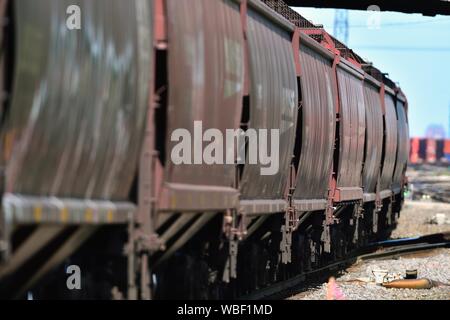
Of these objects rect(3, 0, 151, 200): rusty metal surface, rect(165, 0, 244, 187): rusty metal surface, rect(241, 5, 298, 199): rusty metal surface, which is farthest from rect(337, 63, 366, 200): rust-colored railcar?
rect(3, 0, 151, 200): rusty metal surface

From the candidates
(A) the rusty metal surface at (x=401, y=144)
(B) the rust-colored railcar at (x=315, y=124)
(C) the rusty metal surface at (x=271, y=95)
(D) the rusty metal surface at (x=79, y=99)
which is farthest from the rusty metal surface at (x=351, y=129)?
(D) the rusty metal surface at (x=79, y=99)

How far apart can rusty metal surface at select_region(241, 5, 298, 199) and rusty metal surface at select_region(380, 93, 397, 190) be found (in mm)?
12822

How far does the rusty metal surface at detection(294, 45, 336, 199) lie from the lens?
15.4m

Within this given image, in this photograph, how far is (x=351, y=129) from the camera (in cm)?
2002

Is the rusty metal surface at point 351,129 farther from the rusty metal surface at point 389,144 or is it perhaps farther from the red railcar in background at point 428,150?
the red railcar in background at point 428,150

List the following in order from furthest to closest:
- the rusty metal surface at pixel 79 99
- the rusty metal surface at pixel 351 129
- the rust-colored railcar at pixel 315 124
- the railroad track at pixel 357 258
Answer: the rusty metal surface at pixel 351 129, the railroad track at pixel 357 258, the rust-colored railcar at pixel 315 124, the rusty metal surface at pixel 79 99

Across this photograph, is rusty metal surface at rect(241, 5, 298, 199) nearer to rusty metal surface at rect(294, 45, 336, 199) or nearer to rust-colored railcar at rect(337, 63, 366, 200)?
rusty metal surface at rect(294, 45, 336, 199)

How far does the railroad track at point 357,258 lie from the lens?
1560cm

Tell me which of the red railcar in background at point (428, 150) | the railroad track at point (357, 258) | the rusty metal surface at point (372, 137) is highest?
the rusty metal surface at point (372, 137)

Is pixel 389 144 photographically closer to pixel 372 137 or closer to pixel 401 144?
pixel 372 137

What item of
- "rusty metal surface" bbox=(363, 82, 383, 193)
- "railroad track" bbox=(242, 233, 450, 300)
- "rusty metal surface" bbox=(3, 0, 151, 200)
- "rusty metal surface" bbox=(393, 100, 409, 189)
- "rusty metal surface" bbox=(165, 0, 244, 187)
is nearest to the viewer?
"rusty metal surface" bbox=(3, 0, 151, 200)

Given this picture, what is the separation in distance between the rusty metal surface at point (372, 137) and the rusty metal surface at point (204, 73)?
11922 mm
